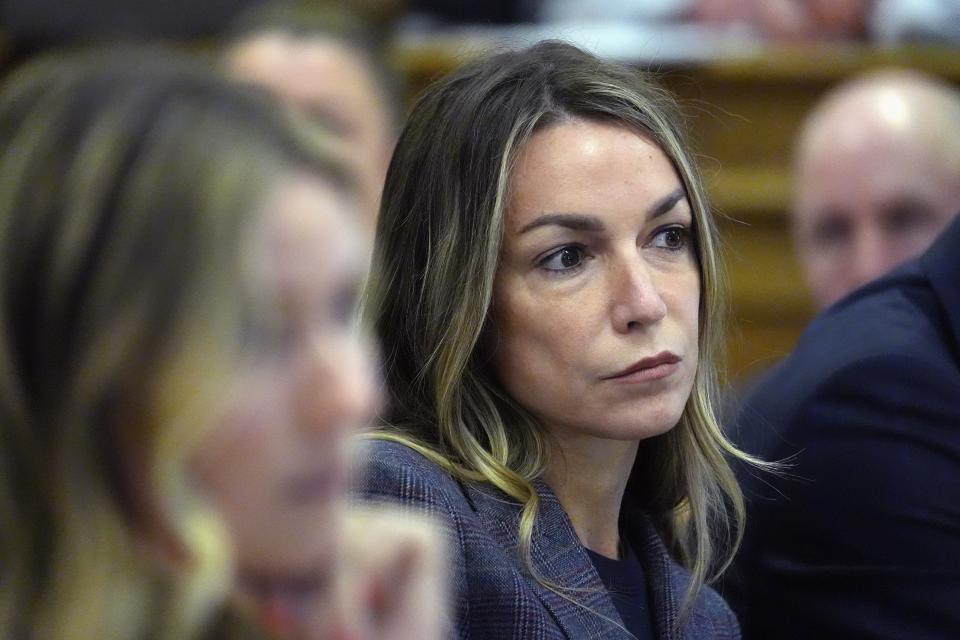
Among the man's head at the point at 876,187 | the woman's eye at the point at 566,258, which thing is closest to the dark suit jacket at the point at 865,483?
the woman's eye at the point at 566,258

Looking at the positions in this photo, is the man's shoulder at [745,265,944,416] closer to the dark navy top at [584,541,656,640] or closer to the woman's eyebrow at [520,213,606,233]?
the dark navy top at [584,541,656,640]

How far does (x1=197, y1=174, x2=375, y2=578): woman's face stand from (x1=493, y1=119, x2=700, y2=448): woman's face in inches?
25.7

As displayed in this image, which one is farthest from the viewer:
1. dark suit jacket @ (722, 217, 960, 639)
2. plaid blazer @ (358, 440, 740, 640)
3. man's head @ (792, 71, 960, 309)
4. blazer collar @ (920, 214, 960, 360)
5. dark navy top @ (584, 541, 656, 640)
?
man's head @ (792, 71, 960, 309)

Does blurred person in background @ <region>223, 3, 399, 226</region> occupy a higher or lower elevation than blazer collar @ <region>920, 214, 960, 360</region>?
higher

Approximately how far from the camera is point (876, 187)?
244cm

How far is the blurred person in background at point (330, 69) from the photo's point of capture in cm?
247

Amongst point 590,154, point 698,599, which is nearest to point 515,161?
point 590,154

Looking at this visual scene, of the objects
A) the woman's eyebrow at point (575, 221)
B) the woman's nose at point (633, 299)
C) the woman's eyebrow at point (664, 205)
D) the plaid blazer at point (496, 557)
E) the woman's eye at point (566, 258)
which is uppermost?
the woman's eyebrow at point (664, 205)

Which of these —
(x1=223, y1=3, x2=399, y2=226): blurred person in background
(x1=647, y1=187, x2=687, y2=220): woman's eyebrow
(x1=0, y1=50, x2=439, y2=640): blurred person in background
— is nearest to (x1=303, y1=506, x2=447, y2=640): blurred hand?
(x1=0, y1=50, x2=439, y2=640): blurred person in background

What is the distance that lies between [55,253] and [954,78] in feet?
9.78

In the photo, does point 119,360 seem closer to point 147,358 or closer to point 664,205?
point 147,358

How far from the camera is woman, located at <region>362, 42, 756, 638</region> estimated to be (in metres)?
1.20

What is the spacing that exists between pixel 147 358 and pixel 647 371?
0.73 metres

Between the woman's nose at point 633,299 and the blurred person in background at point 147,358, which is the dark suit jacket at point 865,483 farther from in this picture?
the blurred person in background at point 147,358
